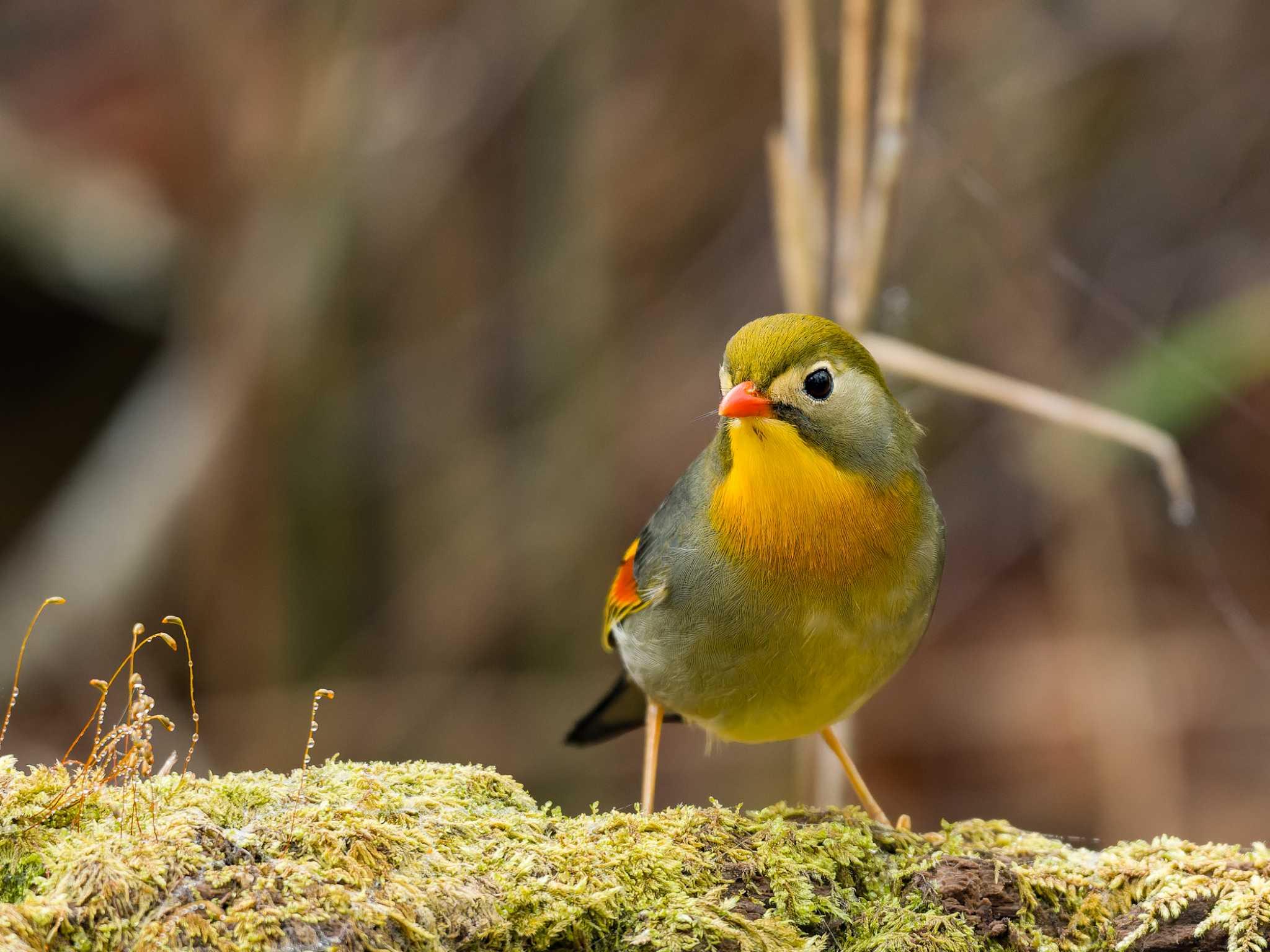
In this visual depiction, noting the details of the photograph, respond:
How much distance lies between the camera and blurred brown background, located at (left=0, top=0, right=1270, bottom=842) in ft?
23.0

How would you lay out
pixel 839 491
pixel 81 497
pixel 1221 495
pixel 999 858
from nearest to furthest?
pixel 999 858 → pixel 839 491 → pixel 81 497 → pixel 1221 495

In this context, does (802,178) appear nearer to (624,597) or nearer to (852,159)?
(852,159)

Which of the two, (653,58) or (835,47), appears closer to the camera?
(835,47)

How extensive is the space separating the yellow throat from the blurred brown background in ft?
10.3

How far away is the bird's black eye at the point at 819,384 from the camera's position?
3270 mm

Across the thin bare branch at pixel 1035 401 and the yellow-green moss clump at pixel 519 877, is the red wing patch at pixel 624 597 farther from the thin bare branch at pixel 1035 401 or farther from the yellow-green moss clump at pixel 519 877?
the thin bare branch at pixel 1035 401

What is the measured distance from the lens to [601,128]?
24.9ft

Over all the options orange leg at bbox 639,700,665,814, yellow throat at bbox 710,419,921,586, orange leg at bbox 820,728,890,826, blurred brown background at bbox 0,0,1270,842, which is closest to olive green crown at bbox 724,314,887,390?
yellow throat at bbox 710,419,921,586

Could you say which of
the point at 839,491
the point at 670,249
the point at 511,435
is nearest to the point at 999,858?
the point at 839,491

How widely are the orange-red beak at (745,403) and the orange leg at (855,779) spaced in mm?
1089

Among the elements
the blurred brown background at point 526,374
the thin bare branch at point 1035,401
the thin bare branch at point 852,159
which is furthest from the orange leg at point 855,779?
the blurred brown background at point 526,374

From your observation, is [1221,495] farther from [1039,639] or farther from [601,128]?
[601,128]

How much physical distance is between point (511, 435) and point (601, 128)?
1.94 m

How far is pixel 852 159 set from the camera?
4.29m
